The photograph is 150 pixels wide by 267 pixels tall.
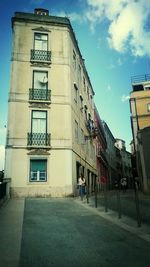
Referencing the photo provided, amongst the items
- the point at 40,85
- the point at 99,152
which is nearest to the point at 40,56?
the point at 40,85

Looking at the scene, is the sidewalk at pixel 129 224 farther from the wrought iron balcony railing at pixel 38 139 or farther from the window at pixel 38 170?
the wrought iron balcony railing at pixel 38 139

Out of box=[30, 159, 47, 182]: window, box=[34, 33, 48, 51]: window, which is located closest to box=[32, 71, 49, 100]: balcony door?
box=[34, 33, 48, 51]: window

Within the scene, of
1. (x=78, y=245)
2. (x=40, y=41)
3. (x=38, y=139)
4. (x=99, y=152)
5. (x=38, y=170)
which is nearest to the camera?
(x=78, y=245)

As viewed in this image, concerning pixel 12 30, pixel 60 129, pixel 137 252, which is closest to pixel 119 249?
pixel 137 252

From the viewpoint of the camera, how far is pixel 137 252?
575 centimetres

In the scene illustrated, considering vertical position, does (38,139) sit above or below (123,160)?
below

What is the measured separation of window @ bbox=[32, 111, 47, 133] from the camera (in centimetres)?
2081

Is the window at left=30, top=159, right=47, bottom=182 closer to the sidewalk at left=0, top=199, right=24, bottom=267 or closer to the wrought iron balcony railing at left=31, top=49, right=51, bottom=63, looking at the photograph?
the wrought iron balcony railing at left=31, top=49, right=51, bottom=63

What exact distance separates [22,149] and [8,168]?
1.74 meters

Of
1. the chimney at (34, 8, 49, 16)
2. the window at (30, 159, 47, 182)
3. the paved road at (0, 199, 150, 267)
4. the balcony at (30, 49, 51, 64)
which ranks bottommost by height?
the paved road at (0, 199, 150, 267)

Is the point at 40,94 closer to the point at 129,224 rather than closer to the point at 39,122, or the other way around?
the point at 39,122

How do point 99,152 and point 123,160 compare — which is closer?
point 99,152

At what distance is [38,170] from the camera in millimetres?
19906

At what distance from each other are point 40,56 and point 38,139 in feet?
24.5
